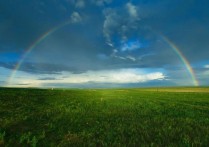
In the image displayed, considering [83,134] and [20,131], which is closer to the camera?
[83,134]

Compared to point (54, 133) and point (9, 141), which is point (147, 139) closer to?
point (54, 133)

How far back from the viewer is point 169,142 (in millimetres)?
6367

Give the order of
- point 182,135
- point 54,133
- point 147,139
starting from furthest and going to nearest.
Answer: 1. point 54,133
2. point 182,135
3. point 147,139

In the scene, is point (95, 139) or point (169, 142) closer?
point (169, 142)

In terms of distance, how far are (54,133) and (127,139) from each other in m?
3.05

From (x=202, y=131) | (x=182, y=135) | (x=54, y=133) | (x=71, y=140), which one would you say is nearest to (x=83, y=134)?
(x=71, y=140)

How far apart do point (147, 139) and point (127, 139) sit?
0.71 meters

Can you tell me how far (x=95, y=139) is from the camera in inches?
268

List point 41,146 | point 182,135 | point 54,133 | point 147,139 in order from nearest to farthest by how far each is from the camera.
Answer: point 41,146, point 147,139, point 182,135, point 54,133

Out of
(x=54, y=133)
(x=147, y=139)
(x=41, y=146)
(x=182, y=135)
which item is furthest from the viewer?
(x=54, y=133)

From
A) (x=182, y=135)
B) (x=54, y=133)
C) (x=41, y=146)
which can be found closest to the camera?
(x=41, y=146)

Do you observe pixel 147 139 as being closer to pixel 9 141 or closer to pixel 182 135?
pixel 182 135

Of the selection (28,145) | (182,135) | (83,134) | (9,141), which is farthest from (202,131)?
(9,141)

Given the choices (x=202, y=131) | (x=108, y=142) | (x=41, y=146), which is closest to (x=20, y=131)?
(x=41, y=146)
